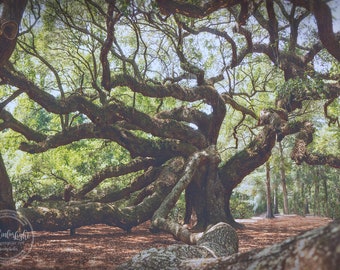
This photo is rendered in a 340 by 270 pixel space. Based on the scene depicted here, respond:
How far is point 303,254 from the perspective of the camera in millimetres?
1737

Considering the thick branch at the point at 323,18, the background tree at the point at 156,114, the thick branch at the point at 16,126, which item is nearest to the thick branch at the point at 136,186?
the background tree at the point at 156,114

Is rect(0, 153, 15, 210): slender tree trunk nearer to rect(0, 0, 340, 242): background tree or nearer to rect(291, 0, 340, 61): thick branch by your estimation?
rect(0, 0, 340, 242): background tree

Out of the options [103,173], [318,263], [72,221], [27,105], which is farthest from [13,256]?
[27,105]

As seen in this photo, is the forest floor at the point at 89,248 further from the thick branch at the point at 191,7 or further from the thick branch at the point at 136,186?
the thick branch at the point at 191,7

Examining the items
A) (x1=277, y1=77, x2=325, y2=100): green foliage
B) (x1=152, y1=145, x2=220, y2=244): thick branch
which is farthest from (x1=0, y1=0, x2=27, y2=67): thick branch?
(x1=277, y1=77, x2=325, y2=100): green foliage

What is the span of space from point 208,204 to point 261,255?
9.29 metres

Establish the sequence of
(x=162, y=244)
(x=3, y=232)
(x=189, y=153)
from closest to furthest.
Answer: (x=3, y=232) → (x=162, y=244) → (x=189, y=153)

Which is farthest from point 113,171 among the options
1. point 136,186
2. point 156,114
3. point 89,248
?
point 89,248

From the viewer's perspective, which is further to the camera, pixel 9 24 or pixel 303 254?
pixel 9 24

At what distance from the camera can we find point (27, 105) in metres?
14.9

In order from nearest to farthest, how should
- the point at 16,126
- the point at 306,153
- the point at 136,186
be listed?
1. the point at 16,126
2. the point at 306,153
3. the point at 136,186

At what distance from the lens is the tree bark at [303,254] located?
160 cm

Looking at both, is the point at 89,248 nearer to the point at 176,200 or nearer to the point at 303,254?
the point at 176,200

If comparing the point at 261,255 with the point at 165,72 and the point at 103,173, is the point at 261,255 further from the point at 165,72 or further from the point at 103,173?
the point at 165,72
